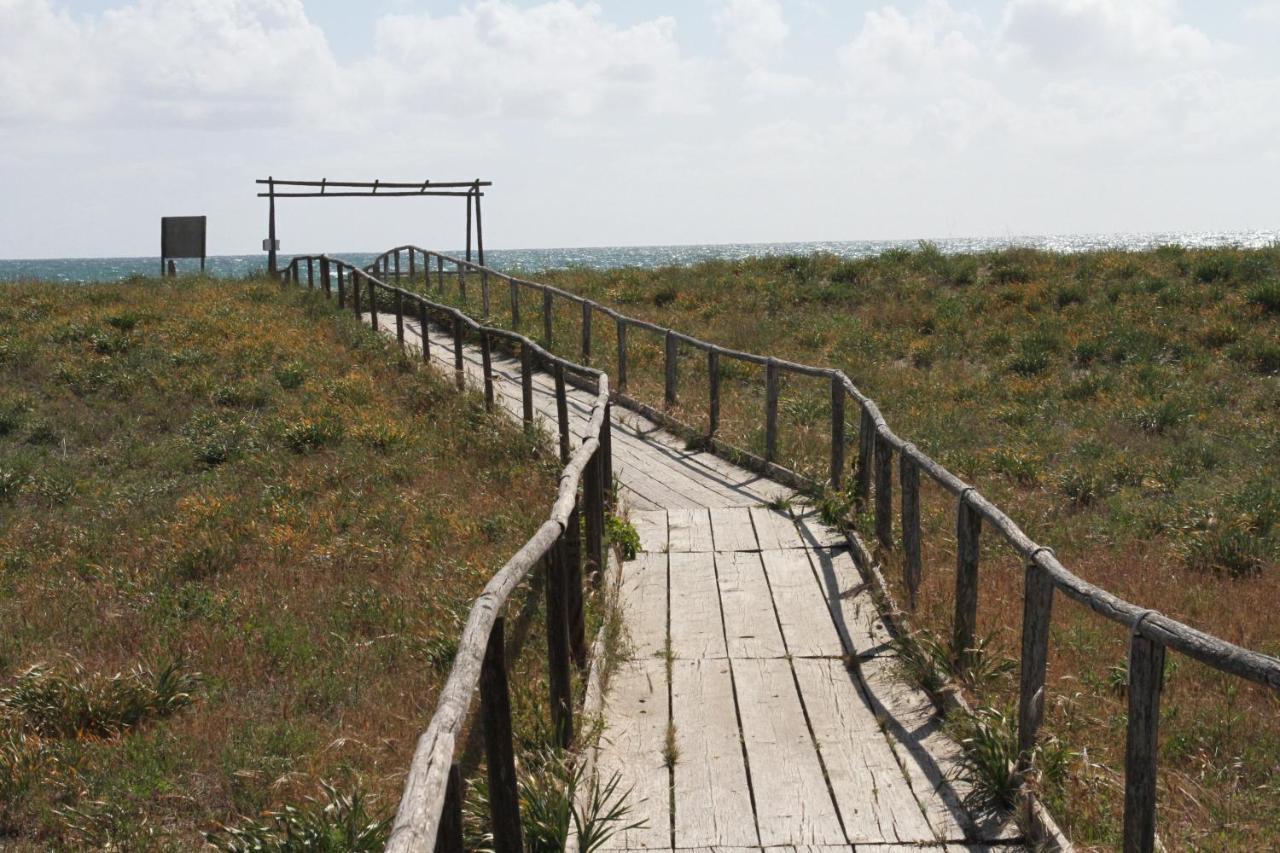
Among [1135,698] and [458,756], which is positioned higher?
[1135,698]

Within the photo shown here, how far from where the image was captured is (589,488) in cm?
758

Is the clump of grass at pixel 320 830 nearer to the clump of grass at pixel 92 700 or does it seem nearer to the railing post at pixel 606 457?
the clump of grass at pixel 92 700

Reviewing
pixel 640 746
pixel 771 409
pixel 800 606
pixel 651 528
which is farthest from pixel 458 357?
pixel 640 746

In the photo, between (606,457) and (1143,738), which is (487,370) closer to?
(606,457)

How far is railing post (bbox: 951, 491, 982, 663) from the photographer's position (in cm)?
580

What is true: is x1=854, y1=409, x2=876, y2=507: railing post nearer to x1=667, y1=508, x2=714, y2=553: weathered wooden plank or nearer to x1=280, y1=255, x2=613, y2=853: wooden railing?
x1=667, y1=508, x2=714, y2=553: weathered wooden plank

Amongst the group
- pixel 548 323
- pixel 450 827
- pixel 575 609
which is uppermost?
pixel 548 323

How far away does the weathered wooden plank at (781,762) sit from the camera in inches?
188

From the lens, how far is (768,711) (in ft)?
19.6

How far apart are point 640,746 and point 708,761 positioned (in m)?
0.37

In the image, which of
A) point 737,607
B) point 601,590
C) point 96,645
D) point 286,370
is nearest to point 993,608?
point 737,607

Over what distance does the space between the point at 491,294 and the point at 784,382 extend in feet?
35.6

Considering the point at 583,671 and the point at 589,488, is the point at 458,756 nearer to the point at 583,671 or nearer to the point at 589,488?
the point at 583,671

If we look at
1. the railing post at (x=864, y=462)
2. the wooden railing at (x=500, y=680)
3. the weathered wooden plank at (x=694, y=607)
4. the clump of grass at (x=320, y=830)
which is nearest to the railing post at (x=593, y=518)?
the wooden railing at (x=500, y=680)
